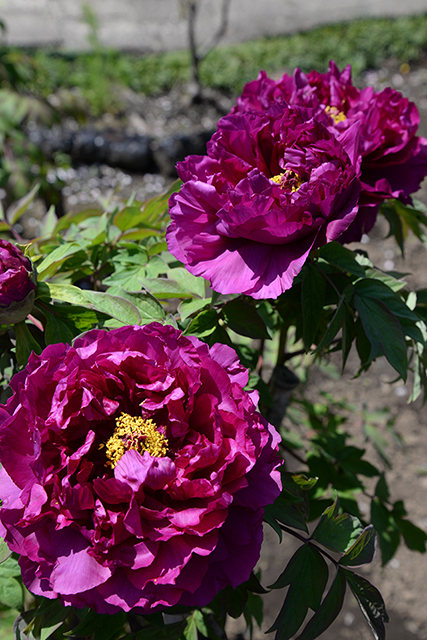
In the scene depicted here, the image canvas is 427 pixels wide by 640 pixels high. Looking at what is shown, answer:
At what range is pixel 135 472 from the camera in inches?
22.1

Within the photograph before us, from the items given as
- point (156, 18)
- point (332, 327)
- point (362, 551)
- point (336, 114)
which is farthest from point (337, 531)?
point (156, 18)

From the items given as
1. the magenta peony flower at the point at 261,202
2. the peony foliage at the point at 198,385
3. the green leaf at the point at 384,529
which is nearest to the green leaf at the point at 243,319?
the peony foliage at the point at 198,385

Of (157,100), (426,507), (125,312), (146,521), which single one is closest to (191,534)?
(146,521)

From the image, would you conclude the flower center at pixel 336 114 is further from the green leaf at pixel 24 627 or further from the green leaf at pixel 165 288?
the green leaf at pixel 24 627

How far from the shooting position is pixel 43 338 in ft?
2.68

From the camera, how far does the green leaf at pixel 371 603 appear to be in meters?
0.67

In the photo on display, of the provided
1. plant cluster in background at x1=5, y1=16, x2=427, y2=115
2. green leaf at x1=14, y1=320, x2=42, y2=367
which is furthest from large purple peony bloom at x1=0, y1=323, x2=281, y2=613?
plant cluster in background at x1=5, y1=16, x2=427, y2=115

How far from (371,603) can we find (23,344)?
0.56 meters

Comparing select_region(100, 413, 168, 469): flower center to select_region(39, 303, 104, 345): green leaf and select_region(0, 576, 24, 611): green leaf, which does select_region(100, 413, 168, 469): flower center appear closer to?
select_region(39, 303, 104, 345): green leaf

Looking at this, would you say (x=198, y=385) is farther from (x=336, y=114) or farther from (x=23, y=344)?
(x=336, y=114)

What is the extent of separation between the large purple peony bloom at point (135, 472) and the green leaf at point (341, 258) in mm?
223

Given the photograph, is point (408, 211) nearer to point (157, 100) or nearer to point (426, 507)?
point (426, 507)

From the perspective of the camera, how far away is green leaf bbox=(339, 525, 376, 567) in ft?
2.17

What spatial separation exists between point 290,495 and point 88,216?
2.62 ft
